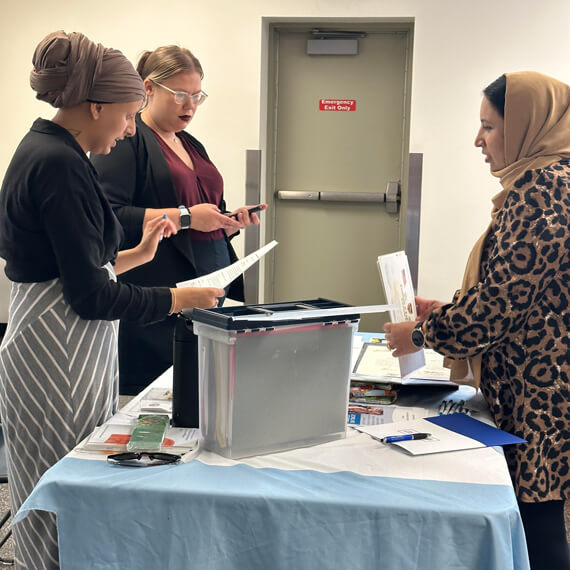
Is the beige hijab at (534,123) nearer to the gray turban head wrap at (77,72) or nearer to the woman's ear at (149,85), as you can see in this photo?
the gray turban head wrap at (77,72)

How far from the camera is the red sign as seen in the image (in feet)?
13.5

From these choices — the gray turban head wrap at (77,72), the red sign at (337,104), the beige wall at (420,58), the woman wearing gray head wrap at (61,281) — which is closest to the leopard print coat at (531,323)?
the woman wearing gray head wrap at (61,281)

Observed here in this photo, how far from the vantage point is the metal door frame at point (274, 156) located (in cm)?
384

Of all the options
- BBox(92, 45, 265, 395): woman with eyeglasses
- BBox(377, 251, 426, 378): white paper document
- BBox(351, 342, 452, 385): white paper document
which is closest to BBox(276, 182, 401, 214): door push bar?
BBox(92, 45, 265, 395): woman with eyeglasses

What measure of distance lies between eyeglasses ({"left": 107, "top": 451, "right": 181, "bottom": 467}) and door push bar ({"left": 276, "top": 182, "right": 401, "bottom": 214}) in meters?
3.04

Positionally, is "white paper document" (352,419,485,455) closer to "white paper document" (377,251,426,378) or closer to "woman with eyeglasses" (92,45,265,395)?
"white paper document" (377,251,426,378)

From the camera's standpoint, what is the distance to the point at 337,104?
4121 millimetres

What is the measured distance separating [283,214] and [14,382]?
2904 millimetres

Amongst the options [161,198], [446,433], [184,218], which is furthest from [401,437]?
[161,198]

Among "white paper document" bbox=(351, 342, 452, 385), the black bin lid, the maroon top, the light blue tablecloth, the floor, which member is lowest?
the floor

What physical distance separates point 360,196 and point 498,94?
2.55 m

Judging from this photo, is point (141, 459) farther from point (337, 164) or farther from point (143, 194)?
point (337, 164)

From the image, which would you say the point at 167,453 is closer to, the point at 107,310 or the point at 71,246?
the point at 107,310

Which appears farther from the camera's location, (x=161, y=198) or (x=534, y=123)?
(x=161, y=198)
